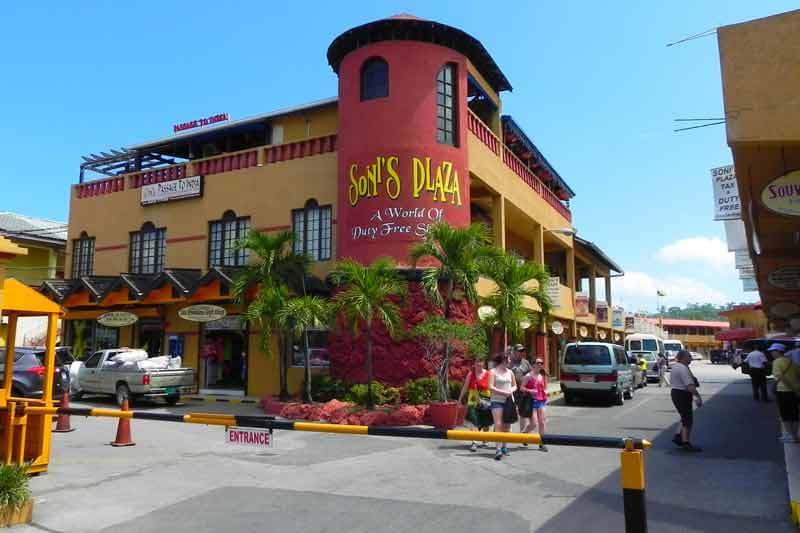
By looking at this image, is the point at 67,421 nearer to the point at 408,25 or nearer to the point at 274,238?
the point at 274,238

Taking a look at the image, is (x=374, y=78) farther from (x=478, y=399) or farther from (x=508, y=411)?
(x=508, y=411)

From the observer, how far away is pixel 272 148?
21703 mm

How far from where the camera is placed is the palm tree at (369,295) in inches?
577

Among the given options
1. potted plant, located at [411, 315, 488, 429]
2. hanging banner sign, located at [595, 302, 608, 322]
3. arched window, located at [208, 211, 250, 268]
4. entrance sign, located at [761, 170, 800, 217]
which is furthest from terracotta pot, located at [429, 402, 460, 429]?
hanging banner sign, located at [595, 302, 608, 322]

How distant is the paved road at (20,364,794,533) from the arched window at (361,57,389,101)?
403 inches

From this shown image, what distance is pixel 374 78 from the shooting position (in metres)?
18.5

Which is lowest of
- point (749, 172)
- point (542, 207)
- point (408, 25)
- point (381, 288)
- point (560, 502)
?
point (560, 502)

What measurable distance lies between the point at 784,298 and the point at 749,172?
60.7 ft

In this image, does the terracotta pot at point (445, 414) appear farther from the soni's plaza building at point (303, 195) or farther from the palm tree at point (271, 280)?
the palm tree at point (271, 280)

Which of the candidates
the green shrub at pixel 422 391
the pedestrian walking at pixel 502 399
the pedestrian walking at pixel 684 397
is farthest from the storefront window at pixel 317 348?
the pedestrian walking at pixel 684 397

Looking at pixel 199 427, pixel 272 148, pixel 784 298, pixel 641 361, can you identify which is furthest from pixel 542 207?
pixel 199 427

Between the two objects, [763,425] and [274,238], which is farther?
[274,238]

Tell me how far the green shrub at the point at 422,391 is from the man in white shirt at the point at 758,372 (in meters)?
11.7

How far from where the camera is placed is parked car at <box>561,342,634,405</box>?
19.4 metres
